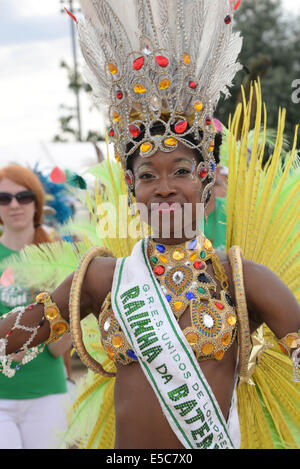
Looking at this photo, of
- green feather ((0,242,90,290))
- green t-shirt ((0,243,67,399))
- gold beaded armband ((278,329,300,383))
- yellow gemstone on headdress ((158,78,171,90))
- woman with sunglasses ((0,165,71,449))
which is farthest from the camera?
green t-shirt ((0,243,67,399))

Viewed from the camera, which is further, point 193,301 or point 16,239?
point 16,239

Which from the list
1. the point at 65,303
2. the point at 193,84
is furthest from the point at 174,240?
the point at 193,84

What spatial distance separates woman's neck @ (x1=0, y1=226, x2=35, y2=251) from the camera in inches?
149

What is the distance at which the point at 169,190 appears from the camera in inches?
75.1

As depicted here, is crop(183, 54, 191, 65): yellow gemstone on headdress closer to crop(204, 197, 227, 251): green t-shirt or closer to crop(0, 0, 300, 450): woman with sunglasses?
crop(0, 0, 300, 450): woman with sunglasses

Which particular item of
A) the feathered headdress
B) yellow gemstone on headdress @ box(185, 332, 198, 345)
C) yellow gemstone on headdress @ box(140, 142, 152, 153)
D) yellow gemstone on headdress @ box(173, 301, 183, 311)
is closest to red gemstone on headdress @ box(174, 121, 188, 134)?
the feathered headdress

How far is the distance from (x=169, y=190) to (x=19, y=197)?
7.06 ft

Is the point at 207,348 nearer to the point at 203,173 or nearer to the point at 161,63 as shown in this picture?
the point at 203,173

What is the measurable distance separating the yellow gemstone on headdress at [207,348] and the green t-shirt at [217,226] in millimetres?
1295

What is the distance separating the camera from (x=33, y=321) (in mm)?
2004

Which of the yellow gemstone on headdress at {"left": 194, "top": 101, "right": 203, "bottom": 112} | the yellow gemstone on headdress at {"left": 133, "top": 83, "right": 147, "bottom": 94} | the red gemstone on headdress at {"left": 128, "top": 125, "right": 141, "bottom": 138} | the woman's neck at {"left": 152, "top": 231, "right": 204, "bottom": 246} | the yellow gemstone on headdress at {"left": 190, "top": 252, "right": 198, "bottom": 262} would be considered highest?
the yellow gemstone on headdress at {"left": 133, "top": 83, "right": 147, "bottom": 94}

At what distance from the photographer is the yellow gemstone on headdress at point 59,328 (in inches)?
79.6

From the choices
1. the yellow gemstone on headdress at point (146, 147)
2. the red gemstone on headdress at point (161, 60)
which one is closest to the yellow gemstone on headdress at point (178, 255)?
the yellow gemstone on headdress at point (146, 147)

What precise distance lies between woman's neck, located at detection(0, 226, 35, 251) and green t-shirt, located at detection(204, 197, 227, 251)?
4.15ft
